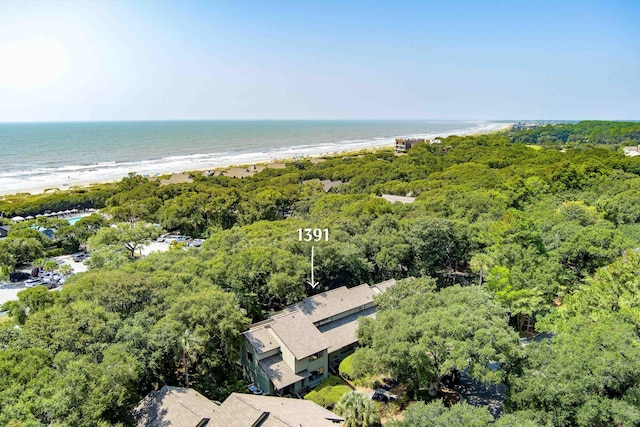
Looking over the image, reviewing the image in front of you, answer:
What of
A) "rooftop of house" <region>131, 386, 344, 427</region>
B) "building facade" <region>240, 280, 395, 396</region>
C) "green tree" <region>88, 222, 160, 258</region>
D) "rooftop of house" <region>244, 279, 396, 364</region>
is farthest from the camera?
"green tree" <region>88, 222, 160, 258</region>

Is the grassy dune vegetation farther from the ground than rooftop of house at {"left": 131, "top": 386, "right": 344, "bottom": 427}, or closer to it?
farther from the ground

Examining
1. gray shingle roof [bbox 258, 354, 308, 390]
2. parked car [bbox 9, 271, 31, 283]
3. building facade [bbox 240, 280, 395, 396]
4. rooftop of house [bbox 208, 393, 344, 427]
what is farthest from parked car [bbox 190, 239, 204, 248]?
rooftop of house [bbox 208, 393, 344, 427]

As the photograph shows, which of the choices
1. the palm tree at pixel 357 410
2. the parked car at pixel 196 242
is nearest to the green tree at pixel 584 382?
the palm tree at pixel 357 410

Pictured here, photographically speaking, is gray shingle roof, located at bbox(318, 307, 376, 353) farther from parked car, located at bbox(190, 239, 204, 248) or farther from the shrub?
parked car, located at bbox(190, 239, 204, 248)

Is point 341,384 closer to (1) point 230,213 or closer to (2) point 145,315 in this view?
(2) point 145,315

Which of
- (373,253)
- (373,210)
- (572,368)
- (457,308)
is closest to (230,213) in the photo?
(373,210)

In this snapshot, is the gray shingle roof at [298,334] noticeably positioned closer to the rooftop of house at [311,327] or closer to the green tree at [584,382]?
the rooftop of house at [311,327]
